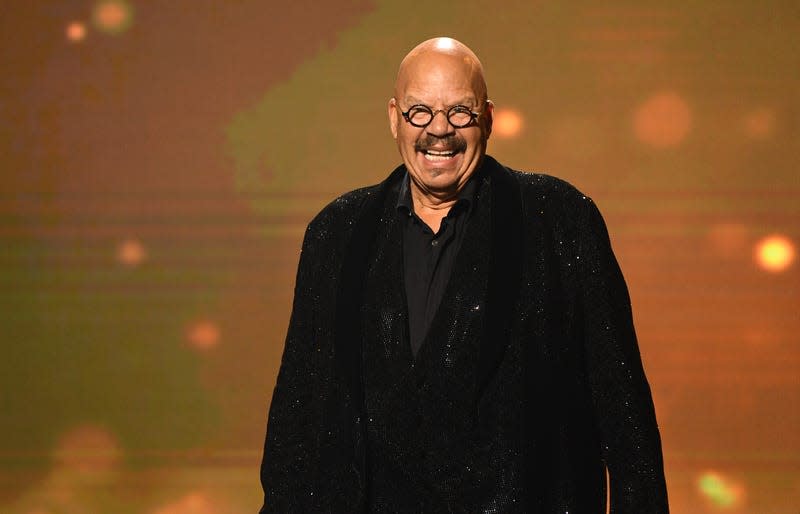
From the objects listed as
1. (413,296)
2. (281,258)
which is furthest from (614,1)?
(413,296)

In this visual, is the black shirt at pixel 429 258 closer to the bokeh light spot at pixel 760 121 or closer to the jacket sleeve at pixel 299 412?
the jacket sleeve at pixel 299 412

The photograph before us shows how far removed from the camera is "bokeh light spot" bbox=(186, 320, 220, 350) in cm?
358

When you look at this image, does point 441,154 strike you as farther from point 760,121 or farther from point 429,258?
point 760,121

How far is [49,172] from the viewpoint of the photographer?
142 inches

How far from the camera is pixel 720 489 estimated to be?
3531 millimetres

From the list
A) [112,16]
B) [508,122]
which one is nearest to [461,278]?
[508,122]

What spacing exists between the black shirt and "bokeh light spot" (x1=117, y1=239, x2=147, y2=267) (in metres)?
1.65

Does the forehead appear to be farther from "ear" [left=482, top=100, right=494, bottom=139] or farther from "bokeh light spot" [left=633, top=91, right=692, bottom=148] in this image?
"bokeh light spot" [left=633, top=91, right=692, bottom=148]

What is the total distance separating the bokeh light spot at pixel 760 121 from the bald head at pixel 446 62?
1.57 m

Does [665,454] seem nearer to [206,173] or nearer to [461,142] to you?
[206,173]

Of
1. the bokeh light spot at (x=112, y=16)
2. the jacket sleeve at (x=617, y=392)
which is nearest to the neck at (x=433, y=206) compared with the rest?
the jacket sleeve at (x=617, y=392)

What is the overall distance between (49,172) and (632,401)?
2.19m

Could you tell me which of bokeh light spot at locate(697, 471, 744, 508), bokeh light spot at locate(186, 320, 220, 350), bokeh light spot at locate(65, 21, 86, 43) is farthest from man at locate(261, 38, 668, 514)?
bokeh light spot at locate(65, 21, 86, 43)

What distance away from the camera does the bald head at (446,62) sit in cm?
203
